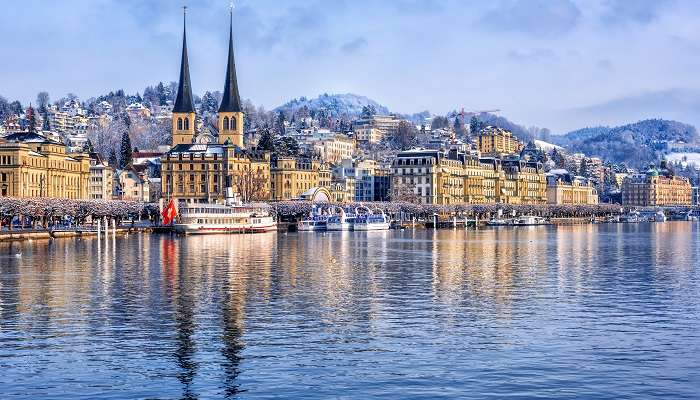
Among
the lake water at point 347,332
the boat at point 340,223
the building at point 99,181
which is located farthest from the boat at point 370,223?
the lake water at point 347,332

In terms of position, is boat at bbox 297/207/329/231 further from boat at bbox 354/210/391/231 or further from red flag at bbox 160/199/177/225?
red flag at bbox 160/199/177/225

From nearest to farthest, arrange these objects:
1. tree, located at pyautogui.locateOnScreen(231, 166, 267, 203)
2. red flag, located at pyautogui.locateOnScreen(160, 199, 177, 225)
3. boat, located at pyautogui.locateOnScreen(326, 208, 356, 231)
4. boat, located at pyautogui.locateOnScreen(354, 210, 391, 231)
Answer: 1. red flag, located at pyautogui.locateOnScreen(160, 199, 177, 225)
2. boat, located at pyautogui.locateOnScreen(326, 208, 356, 231)
3. boat, located at pyautogui.locateOnScreen(354, 210, 391, 231)
4. tree, located at pyautogui.locateOnScreen(231, 166, 267, 203)

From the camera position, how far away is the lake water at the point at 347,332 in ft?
90.5

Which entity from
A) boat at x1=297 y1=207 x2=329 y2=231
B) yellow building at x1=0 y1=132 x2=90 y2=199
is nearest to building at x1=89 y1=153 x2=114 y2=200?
yellow building at x1=0 y1=132 x2=90 y2=199

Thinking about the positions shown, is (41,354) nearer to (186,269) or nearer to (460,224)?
(186,269)

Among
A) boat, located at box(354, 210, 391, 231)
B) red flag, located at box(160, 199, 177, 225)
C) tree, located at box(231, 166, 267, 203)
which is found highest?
tree, located at box(231, 166, 267, 203)

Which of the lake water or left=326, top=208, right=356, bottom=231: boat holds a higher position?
A: left=326, top=208, right=356, bottom=231: boat

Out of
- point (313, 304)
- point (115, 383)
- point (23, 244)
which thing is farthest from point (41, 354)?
point (23, 244)

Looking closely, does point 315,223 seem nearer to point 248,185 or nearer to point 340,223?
point 340,223

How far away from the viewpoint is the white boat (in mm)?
132750

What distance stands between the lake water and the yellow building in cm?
8183

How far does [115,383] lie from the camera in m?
27.6

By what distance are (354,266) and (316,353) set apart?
1396 inches

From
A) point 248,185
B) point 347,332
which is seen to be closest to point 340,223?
point 248,185
